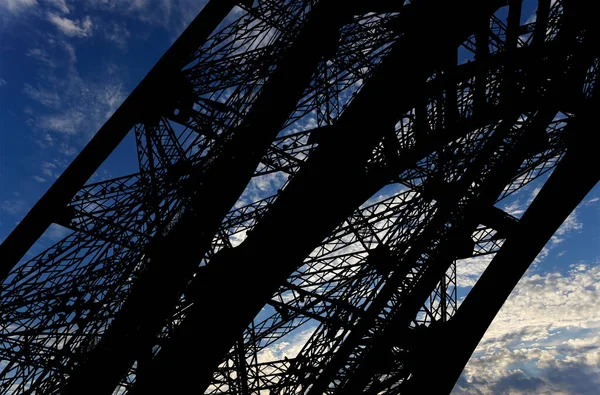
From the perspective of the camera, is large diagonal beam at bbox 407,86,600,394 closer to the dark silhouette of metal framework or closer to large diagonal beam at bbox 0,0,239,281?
the dark silhouette of metal framework

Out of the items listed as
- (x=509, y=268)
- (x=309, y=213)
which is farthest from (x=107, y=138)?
(x=509, y=268)

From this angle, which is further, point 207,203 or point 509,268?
point 509,268

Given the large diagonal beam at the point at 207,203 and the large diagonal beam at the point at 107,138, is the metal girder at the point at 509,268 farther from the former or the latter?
the large diagonal beam at the point at 107,138

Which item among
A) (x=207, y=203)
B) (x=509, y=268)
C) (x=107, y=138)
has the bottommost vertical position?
(x=207, y=203)

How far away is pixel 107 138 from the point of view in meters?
8.63

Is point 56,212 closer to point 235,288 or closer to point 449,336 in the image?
point 235,288

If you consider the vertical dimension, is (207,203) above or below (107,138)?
below

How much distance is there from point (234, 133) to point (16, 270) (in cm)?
497

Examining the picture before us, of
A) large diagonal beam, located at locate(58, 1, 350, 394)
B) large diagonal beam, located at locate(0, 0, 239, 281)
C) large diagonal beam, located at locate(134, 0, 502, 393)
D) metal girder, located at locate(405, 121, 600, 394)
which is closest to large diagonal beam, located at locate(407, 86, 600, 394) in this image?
metal girder, located at locate(405, 121, 600, 394)

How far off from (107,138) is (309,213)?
435 cm

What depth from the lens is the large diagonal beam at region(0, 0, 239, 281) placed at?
329 inches

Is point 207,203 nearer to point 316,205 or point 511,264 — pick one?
point 316,205

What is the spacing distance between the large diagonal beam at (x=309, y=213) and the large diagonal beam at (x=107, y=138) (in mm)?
3540

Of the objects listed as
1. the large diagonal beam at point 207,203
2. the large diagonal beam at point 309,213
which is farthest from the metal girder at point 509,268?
the large diagonal beam at point 207,203
